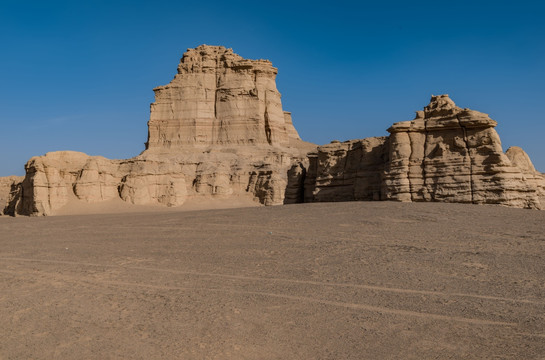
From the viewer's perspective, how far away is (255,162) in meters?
49.7

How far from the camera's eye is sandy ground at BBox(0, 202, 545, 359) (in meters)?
5.01

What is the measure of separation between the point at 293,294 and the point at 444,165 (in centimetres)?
1158

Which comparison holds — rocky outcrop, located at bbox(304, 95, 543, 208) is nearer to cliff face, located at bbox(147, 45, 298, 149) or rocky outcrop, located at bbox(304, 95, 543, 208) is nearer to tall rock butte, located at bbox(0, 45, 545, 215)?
tall rock butte, located at bbox(0, 45, 545, 215)

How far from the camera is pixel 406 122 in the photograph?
17609 millimetres

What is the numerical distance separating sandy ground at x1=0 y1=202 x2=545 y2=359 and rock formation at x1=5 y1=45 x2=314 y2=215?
24058mm

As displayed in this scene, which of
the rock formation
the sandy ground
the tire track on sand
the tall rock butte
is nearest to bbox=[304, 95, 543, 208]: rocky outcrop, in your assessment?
the tall rock butte

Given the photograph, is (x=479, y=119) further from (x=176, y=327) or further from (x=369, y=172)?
(x=176, y=327)

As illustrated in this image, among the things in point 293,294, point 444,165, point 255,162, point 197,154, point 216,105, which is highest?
point 216,105

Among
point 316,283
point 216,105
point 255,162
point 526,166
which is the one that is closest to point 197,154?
point 255,162

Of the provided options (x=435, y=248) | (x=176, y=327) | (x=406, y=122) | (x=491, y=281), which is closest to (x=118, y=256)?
(x=176, y=327)

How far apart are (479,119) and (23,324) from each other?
15436 millimetres

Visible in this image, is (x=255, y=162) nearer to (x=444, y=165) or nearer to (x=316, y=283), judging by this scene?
(x=444, y=165)

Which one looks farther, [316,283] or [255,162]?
[255,162]

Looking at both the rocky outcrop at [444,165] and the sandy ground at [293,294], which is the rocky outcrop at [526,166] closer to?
the rocky outcrop at [444,165]
